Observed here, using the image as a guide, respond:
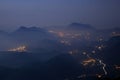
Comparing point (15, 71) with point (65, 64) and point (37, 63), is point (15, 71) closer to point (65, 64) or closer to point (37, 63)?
point (37, 63)

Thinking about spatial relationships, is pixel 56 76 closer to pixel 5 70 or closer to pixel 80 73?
pixel 80 73

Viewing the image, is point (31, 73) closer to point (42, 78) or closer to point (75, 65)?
point (42, 78)

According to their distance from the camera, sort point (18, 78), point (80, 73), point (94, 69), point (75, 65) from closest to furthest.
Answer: point (18, 78) < point (80, 73) < point (94, 69) < point (75, 65)

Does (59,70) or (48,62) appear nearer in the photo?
(59,70)

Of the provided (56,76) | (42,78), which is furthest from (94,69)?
(42,78)

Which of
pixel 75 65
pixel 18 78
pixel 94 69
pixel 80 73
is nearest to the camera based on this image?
pixel 18 78

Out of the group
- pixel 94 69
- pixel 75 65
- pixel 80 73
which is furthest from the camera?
pixel 75 65

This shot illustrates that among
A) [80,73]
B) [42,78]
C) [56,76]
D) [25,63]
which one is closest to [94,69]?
[80,73]

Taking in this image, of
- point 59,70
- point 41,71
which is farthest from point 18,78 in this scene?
point 59,70

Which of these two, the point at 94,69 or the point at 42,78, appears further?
the point at 94,69
